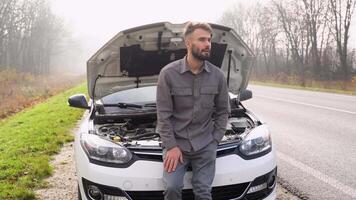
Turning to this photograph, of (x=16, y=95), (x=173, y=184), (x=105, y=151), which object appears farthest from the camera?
(x=16, y=95)

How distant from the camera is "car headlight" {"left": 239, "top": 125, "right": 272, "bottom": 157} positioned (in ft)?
11.9

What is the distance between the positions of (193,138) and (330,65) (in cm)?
3566

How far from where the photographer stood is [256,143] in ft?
12.3

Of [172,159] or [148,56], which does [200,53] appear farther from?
[148,56]

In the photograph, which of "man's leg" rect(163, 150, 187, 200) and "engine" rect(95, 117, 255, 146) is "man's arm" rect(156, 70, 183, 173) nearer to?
"man's leg" rect(163, 150, 187, 200)

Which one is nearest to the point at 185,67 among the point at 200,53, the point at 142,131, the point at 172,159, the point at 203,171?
the point at 200,53

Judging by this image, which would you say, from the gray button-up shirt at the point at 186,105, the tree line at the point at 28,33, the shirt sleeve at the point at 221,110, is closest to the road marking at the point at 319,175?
the shirt sleeve at the point at 221,110

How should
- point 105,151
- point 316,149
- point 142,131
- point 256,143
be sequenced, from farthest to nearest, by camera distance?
point 316,149
point 142,131
point 256,143
point 105,151

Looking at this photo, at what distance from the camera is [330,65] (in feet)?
119

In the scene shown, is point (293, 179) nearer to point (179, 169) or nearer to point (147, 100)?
point (147, 100)

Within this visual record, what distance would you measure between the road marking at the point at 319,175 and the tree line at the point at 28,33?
37938 mm

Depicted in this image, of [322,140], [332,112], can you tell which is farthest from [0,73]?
[322,140]

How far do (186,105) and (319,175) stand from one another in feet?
9.39

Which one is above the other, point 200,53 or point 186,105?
point 200,53
